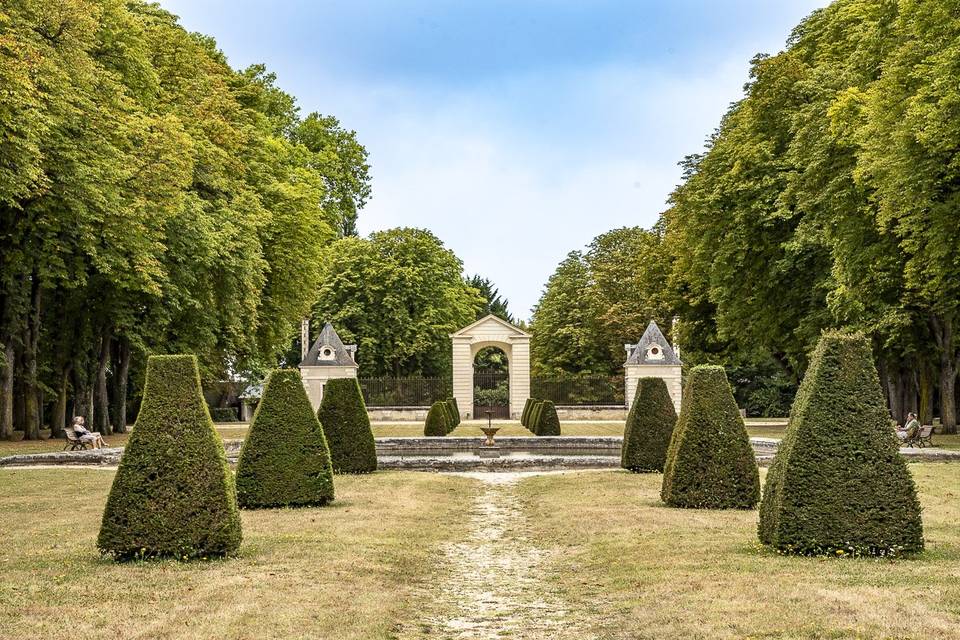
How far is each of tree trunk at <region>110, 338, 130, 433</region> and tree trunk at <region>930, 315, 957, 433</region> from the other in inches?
979

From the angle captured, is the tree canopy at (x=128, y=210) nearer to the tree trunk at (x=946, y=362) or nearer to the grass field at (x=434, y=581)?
the grass field at (x=434, y=581)

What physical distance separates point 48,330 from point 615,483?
20.6 metres

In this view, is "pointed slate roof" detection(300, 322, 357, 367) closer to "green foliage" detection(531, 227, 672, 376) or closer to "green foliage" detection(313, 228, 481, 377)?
"green foliage" detection(313, 228, 481, 377)

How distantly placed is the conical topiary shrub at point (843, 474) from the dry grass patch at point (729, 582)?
0.90ft

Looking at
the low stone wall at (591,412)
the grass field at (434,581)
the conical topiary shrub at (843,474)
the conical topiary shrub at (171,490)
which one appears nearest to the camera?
the grass field at (434,581)

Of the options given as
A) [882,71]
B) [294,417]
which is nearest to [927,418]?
[882,71]

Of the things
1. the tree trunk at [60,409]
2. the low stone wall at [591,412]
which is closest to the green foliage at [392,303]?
the low stone wall at [591,412]

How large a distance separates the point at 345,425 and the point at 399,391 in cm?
3485

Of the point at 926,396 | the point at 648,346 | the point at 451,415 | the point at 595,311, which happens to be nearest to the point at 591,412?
the point at 648,346

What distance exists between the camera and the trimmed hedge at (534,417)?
3694cm

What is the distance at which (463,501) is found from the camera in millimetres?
18281

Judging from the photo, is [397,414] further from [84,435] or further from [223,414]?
[84,435]

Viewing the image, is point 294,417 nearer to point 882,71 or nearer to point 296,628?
point 296,628

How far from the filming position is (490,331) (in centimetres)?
5331
